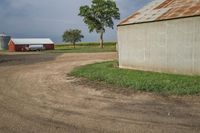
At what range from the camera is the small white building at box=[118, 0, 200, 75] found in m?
13.6

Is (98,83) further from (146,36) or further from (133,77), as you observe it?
(146,36)

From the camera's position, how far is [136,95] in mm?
→ 10398

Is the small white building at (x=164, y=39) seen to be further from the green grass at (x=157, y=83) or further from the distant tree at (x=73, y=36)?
the distant tree at (x=73, y=36)

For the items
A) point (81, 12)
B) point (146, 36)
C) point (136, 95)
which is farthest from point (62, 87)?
point (81, 12)

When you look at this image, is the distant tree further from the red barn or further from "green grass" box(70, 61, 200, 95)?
"green grass" box(70, 61, 200, 95)

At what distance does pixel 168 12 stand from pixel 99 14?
171 ft

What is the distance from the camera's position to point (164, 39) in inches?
588

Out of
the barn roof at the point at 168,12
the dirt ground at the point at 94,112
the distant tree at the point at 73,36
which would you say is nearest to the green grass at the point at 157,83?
the dirt ground at the point at 94,112

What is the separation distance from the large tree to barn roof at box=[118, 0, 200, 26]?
4777 cm

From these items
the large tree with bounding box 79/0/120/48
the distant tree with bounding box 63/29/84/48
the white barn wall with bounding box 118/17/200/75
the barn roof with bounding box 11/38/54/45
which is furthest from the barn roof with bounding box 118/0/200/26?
the distant tree with bounding box 63/29/84/48

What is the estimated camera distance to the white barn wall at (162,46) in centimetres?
1355

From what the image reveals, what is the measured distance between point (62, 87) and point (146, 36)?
618cm

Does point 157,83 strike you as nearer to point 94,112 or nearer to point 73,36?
point 94,112

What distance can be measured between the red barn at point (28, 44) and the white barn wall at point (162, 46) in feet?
188
